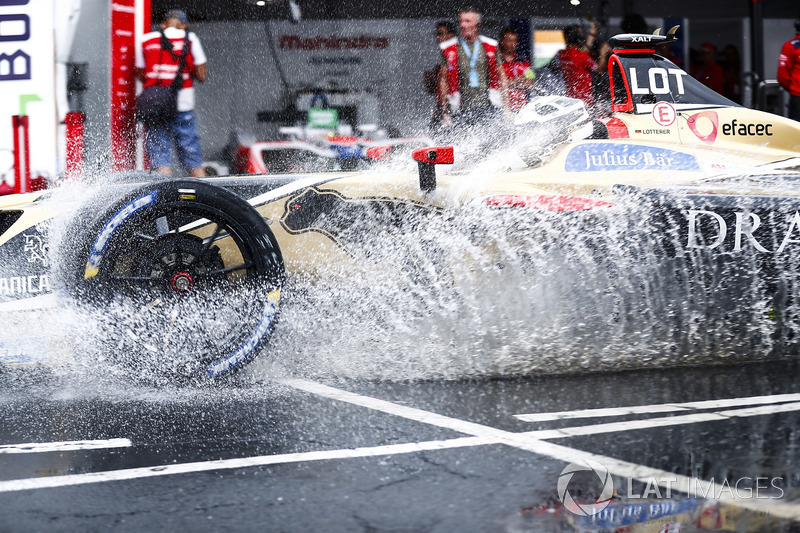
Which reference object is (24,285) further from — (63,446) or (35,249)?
(63,446)

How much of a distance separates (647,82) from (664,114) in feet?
0.71

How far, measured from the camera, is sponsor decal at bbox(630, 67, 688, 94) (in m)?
5.45

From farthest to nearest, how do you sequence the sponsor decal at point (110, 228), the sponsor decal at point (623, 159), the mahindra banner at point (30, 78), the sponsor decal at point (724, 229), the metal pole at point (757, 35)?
the metal pole at point (757, 35)
the mahindra banner at point (30, 78)
the sponsor decal at point (623, 159)
the sponsor decal at point (724, 229)
the sponsor decal at point (110, 228)

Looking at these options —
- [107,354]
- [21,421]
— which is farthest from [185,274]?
[21,421]

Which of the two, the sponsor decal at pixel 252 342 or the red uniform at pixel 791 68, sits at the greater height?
the red uniform at pixel 791 68

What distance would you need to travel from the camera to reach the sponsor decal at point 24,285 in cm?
438

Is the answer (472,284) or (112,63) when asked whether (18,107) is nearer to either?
(112,63)

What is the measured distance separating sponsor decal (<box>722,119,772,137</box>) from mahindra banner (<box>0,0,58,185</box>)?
485cm

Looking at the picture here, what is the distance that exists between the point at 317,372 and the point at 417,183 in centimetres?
96

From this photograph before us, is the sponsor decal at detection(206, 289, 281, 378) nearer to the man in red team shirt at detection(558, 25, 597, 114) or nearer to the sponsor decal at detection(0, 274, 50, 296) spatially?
the sponsor decal at detection(0, 274, 50, 296)

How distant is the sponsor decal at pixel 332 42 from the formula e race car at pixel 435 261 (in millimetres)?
6032

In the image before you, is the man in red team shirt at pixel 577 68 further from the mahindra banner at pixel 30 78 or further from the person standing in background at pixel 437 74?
the mahindra banner at pixel 30 78

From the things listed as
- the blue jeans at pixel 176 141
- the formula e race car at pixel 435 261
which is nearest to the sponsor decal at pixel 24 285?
the formula e race car at pixel 435 261

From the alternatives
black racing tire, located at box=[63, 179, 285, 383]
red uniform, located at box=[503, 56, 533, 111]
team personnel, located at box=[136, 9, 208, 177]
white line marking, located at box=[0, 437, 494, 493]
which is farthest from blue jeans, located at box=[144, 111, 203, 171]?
white line marking, located at box=[0, 437, 494, 493]
